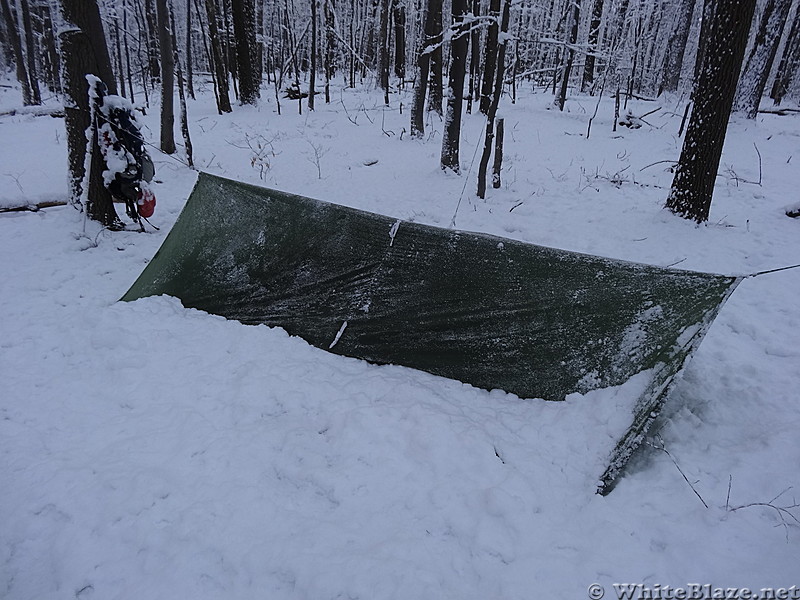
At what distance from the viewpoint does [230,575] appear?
210 centimetres

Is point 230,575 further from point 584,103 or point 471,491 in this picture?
point 584,103

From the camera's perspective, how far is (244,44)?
13164 mm

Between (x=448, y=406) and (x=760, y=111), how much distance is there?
1801 cm

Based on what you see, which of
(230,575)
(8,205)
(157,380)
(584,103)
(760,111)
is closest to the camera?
(230,575)

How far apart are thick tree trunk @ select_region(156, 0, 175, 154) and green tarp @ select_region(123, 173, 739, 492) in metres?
5.18

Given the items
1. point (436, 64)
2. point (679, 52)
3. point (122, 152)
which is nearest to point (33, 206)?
point (122, 152)

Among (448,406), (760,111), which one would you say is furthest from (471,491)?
(760,111)

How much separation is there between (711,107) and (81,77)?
7378 millimetres

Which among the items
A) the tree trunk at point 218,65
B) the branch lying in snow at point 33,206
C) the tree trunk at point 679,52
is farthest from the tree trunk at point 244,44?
the tree trunk at point 679,52

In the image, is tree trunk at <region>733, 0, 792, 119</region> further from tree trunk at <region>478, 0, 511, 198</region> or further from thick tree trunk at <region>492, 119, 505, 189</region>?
tree trunk at <region>478, 0, 511, 198</region>

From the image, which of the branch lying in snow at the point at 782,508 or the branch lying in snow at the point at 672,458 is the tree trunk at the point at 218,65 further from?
the branch lying in snow at the point at 782,508

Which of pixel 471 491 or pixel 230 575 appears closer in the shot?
pixel 230 575

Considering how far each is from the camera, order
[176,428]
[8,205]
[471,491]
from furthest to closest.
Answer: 1. [8,205]
2. [176,428]
3. [471,491]

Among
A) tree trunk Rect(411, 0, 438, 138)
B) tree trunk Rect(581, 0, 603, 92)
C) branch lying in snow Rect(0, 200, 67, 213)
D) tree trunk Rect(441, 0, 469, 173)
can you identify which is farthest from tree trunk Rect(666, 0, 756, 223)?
tree trunk Rect(581, 0, 603, 92)
